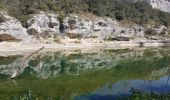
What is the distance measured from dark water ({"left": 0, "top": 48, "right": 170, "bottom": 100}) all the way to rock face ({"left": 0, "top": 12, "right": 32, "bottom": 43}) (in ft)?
38.8

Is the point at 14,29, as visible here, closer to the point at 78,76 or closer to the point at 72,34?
the point at 72,34

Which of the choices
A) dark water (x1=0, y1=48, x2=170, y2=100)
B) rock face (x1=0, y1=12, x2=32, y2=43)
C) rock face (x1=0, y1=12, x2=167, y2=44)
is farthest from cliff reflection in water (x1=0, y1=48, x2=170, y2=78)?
rock face (x1=0, y1=12, x2=167, y2=44)

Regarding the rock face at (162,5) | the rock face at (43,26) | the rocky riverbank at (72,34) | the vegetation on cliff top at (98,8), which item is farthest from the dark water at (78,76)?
the rock face at (162,5)

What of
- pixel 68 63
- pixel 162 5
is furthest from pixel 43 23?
pixel 162 5

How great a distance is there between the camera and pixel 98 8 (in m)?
116

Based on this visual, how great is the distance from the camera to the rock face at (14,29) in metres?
88.9

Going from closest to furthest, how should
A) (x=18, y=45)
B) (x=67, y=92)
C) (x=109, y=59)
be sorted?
(x=67, y=92), (x=109, y=59), (x=18, y=45)

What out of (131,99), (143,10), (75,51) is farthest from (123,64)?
(143,10)

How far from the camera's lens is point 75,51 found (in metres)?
87.8

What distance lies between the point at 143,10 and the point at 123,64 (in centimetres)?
6755

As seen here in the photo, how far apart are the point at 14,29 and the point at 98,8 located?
33462mm

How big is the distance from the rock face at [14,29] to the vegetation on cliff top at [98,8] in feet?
10.5

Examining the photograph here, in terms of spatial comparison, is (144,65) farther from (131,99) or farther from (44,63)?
(131,99)

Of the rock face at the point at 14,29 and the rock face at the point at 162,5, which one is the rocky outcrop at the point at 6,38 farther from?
the rock face at the point at 162,5
